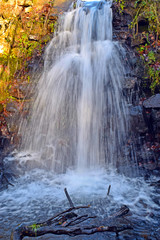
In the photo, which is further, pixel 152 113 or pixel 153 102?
pixel 153 102

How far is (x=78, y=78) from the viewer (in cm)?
668

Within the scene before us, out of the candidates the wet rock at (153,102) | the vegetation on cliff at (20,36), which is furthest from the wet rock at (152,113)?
the vegetation on cliff at (20,36)

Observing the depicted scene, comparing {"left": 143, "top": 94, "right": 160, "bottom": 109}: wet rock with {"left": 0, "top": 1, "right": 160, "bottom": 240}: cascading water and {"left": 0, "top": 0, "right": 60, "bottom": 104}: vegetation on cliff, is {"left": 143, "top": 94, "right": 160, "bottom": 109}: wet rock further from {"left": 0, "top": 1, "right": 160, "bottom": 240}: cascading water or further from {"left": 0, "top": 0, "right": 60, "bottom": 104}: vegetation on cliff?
{"left": 0, "top": 0, "right": 60, "bottom": 104}: vegetation on cliff

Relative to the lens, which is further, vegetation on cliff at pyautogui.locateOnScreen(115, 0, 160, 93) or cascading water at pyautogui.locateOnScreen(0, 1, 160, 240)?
vegetation on cliff at pyautogui.locateOnScreen(115, 0, 160, 93)

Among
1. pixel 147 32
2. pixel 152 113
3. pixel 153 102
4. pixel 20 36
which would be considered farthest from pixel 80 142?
pixel 20 36

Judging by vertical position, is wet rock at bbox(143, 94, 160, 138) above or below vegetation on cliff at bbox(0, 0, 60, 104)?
below

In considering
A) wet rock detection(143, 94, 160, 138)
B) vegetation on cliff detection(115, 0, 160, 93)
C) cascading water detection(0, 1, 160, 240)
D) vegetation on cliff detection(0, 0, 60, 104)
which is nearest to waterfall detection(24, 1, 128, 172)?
cascading water detection(0, 1, 160, 240)

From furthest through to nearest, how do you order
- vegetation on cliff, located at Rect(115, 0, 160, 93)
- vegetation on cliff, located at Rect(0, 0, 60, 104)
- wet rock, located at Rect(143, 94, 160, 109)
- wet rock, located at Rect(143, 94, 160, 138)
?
vegetation on cliff, located at Rect(0, 0, 60, 104) < vegetation on cliff, located at Rect(115, 0, 160, 93) < wet rock, located at Rect(143, 94, 160, 109) < wet rock, located at Rect(143, 94, 160, 138)

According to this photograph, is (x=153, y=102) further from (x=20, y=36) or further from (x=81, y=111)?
(x=20, y=36)

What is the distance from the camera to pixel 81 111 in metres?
6.25

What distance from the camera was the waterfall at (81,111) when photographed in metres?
5.78

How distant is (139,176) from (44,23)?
8004 millimetres

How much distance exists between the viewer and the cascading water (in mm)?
3639

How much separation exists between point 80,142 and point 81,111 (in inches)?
40.5
